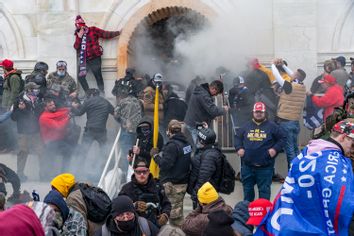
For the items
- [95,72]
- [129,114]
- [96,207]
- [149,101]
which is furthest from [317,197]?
[95,72]

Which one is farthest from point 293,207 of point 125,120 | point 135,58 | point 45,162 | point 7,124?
point 135,58

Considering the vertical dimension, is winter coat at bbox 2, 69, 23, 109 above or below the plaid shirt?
below

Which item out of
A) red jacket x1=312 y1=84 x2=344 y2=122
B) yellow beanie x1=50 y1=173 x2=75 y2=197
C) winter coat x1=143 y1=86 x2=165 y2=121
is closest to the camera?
winter coat x1=143 y1=86 x2=165 y2=121

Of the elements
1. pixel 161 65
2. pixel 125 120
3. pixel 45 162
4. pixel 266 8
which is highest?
pixel 266 8

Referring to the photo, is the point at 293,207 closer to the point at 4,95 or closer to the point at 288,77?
the point at 288,77

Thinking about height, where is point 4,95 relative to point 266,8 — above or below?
below

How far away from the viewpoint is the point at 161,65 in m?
15.6

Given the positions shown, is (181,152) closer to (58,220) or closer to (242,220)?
(242,220)

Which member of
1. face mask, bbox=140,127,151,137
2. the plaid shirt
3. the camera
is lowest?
face mask, bbox=140,127,151,137

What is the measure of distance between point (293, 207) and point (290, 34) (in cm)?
968

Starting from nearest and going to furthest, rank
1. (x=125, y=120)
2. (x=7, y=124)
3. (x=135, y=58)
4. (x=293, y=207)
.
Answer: (x=293, y=207), (x=125, y=120), (x=7, y=124), (x=135, y=58)

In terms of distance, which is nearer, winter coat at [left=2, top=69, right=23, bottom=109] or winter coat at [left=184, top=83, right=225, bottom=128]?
winter coat at [left=184, top=83, right=225, bottom=128]

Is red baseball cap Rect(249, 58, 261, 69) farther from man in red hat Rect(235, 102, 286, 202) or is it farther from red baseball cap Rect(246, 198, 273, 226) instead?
red baseball cap Rect(246, 198, 273, 226)

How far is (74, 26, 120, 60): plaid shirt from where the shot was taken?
558 inches
